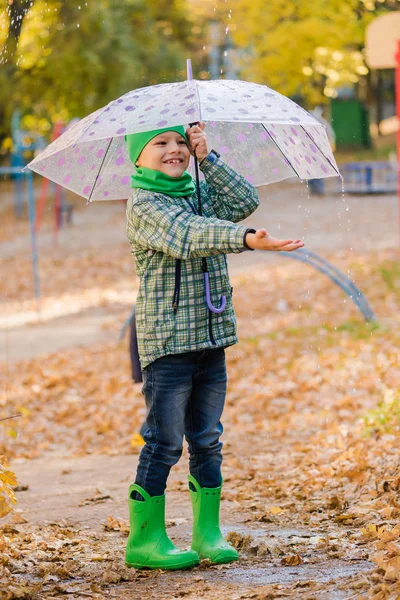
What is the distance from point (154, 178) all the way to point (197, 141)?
0.79 ft

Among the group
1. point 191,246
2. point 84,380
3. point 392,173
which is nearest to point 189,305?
point 191,246

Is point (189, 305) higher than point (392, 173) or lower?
lower

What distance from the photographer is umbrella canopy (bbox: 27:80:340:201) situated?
341 centimetres

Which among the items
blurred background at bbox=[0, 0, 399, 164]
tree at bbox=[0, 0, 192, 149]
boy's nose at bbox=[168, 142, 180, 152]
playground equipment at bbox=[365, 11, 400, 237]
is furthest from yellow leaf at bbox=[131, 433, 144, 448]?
tree at bbox=[0, 0, 192, 149]

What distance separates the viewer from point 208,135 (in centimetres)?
418

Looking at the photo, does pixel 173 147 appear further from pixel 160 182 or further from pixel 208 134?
pixel 208 134

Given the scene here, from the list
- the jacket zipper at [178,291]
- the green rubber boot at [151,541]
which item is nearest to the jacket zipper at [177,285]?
the jacket zipper at [178,291]

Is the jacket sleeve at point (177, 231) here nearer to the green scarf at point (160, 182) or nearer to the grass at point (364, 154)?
the green scarf at point (160, 182)

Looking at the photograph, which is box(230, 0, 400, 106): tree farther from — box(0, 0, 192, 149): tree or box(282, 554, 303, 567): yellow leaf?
box(282, 554, 303, 567): yellow leaf

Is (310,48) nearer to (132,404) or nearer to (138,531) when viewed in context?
(132,404)

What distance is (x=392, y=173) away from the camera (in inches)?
1043

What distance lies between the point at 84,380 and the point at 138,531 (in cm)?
553

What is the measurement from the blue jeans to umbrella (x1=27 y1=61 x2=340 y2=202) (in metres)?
0.84

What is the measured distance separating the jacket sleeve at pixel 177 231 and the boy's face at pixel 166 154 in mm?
114
